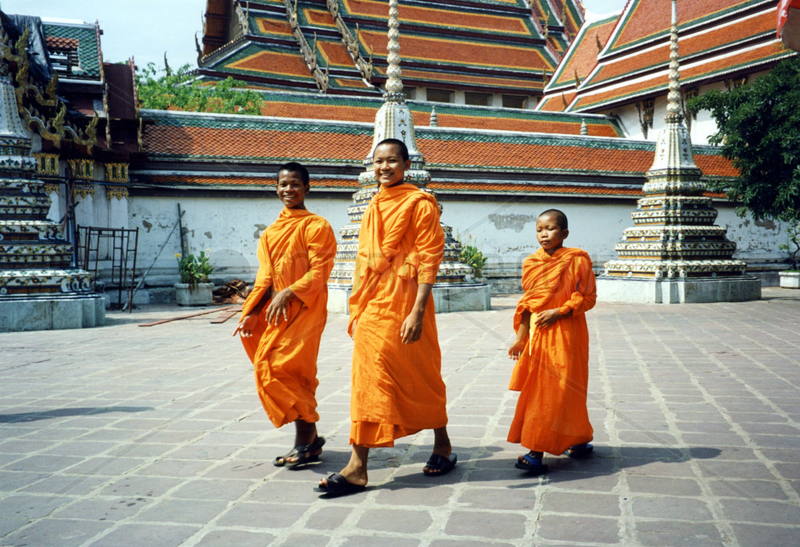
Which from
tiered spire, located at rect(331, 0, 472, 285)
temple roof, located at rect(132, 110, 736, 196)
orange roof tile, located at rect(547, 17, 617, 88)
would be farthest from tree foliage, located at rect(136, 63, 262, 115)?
orange roof tile, located at rect(547, 17, 617, 88)

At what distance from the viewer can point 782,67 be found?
1297 cm

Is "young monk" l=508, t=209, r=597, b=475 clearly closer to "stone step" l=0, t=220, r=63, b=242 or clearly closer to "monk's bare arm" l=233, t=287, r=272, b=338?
"monk's bare arm" l=233, t=287, r=272, b=338

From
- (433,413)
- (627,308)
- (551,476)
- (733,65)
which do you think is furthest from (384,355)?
(733,65)

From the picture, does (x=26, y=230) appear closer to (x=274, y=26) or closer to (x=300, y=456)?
(x=300, y=456)

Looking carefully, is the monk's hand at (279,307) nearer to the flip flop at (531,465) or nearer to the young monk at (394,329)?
the young monk at (394,329)

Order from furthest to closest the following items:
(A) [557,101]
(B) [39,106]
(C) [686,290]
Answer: (A) [557,101]
(C) [686,290]
(B) [39,106]

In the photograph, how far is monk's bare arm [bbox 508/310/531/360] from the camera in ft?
12.4

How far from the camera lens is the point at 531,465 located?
11.4 ft

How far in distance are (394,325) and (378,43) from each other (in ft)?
82.9

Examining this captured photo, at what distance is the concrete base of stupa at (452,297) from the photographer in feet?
38.1

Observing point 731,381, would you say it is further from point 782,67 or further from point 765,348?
point 782,67

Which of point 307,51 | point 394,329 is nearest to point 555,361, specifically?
point 394,329

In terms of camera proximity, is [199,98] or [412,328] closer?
[412,328]

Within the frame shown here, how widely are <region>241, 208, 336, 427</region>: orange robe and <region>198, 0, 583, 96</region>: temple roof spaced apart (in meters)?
20.7
